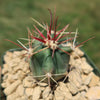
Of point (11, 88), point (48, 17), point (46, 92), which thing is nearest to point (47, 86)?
point (46, 92)

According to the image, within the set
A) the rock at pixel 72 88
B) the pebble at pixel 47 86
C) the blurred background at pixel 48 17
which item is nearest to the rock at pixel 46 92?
the pebble at pixel 47 86

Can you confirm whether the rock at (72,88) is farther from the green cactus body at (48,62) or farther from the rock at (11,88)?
the rock at (11,88)

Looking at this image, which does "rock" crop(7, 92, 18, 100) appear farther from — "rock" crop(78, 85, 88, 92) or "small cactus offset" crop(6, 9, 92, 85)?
"rock" crop(78, 85, 88, 92)

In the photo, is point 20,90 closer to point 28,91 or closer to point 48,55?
point 28,91

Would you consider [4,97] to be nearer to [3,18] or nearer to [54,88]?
[54,88]

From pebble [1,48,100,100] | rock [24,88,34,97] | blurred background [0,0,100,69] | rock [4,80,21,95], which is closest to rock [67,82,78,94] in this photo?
pebble [1,48,100,100]

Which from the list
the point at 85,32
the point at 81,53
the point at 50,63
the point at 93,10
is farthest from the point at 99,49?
the point at 50,63
